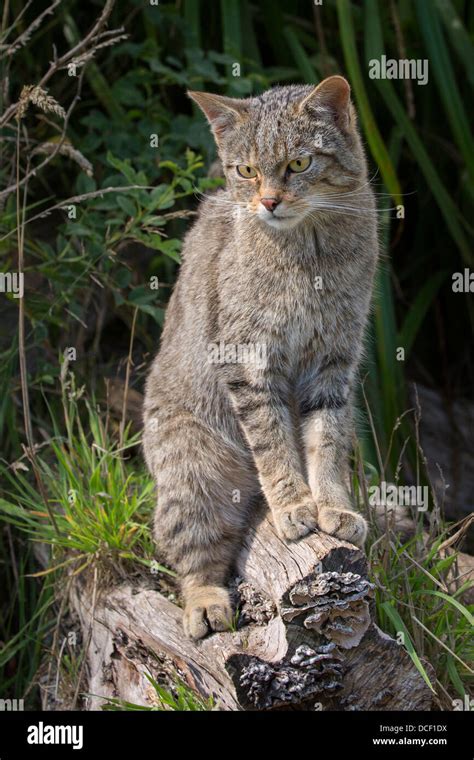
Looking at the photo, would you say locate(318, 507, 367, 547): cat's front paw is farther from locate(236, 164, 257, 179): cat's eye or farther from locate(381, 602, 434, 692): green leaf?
locate(236, 164, 257, 179): cat's eye

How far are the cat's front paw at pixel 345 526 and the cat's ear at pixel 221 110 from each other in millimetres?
1244

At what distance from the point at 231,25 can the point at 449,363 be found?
2122 millimetres

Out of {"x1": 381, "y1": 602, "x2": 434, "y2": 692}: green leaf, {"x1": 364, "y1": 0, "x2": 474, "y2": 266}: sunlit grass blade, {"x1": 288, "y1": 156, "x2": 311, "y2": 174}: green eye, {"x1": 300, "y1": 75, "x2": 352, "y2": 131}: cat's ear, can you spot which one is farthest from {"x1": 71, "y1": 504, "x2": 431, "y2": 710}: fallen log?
{"x1": 364, "y1": 0, "x2": 474, "y2": 266}: sunlit grass blade

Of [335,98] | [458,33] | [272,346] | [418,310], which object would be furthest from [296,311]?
[458,33]

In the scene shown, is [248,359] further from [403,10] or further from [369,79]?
[403,10]

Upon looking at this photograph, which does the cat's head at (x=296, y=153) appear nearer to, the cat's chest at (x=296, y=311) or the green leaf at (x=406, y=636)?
the cat's chest at (x=296, y=311)

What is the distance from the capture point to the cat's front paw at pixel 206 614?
2.89 metres

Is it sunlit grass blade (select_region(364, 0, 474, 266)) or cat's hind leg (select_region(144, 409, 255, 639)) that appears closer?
cat's hind leg (select_region(144, 409, 255, 639))

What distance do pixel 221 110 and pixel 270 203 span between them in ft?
1.50

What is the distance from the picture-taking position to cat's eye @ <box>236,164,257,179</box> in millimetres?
2999

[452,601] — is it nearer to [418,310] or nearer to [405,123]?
[418,310]

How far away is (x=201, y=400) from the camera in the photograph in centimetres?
324

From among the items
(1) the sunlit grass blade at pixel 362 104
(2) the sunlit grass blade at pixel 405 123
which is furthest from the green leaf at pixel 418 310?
(1) the sunlit grass blade at pixel 362 104

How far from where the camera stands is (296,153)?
2893 mm
